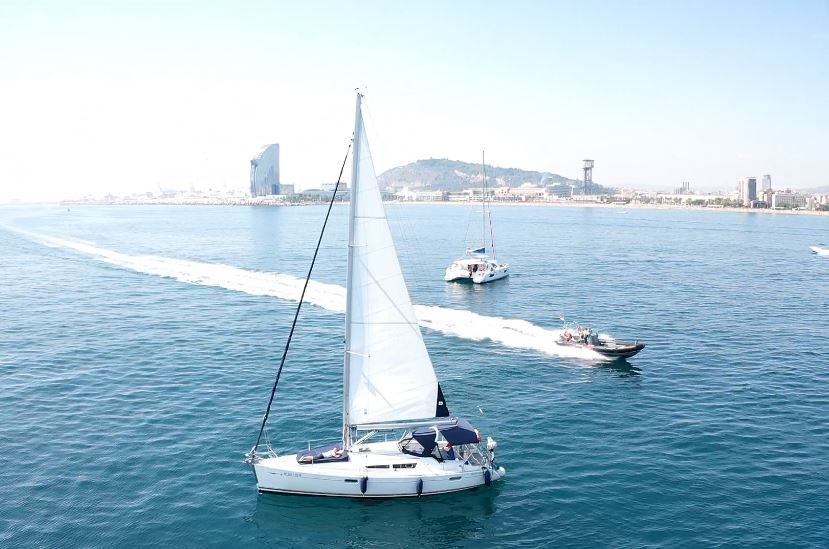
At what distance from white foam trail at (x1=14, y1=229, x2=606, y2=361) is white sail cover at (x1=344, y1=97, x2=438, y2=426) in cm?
3213

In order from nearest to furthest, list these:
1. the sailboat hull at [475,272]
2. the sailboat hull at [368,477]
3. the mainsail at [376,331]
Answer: the mainsail at [376,331], the sailboat hull at [368,477], the sailboat hull at [475,272]

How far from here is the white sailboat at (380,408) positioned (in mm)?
35594

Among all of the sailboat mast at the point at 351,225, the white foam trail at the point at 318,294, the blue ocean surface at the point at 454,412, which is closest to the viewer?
the sailboat mast at the point at 351,225

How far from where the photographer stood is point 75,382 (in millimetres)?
56250

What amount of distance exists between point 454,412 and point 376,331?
15885 millimetres

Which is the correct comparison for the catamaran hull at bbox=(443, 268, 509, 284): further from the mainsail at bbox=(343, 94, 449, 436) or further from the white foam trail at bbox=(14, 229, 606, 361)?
the mainsail at bbox=(343, 94, 449, 436)

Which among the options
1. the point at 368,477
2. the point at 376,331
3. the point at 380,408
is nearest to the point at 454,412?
the point at 380,408

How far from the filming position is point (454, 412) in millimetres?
49594

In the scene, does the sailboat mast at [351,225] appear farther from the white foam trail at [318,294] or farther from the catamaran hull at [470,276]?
the catamaran hull at [470,276]

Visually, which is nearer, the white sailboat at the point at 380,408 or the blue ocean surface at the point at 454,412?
the blue ocean surface at the point at 454,412

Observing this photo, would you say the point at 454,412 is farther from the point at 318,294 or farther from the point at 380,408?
the point at 318,294

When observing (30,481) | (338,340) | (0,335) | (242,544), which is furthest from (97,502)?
(0,335)

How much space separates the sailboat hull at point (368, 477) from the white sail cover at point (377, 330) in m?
2.68

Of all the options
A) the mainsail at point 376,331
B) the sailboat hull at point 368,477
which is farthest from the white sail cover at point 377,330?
the sailboat hull at point 368,477
